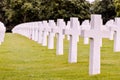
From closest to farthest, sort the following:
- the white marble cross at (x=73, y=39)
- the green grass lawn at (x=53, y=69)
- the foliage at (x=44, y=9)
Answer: the green grass lawn at (x=53, y=69) < the white marble cross at (x=73, y=39) < the foliage at (x=44, y=9)

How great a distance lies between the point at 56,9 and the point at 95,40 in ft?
172

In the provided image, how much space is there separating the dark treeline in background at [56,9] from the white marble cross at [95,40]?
145 feet

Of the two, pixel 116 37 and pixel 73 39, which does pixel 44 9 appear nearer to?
pixel 116 37

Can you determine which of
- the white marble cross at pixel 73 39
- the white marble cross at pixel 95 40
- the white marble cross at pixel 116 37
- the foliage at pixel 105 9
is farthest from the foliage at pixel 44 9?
the white marble cross at pixel 95 40

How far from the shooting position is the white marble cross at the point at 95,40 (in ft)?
32.1

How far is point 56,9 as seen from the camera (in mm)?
62406

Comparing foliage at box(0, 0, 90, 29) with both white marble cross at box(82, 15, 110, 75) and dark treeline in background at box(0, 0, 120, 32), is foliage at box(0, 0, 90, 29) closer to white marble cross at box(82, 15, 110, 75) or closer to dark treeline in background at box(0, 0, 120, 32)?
dark treeline in background at box(0, 0, 120, 32)

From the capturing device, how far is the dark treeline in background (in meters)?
62.4

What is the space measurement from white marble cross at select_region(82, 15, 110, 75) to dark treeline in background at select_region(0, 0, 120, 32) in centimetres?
4424

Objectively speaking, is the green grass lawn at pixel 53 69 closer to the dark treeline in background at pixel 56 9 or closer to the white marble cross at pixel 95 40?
the white marble cross at pixel 95 40

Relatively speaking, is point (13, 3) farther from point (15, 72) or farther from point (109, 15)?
point (15, 72)

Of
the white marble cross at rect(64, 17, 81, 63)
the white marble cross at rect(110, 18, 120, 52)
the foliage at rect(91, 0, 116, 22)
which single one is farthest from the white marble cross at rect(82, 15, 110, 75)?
the foliage at rect(91, 0, 116, 22)

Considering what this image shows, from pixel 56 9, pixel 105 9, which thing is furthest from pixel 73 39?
pixel 105 9

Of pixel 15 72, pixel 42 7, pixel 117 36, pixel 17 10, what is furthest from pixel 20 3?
pixel 15 72
